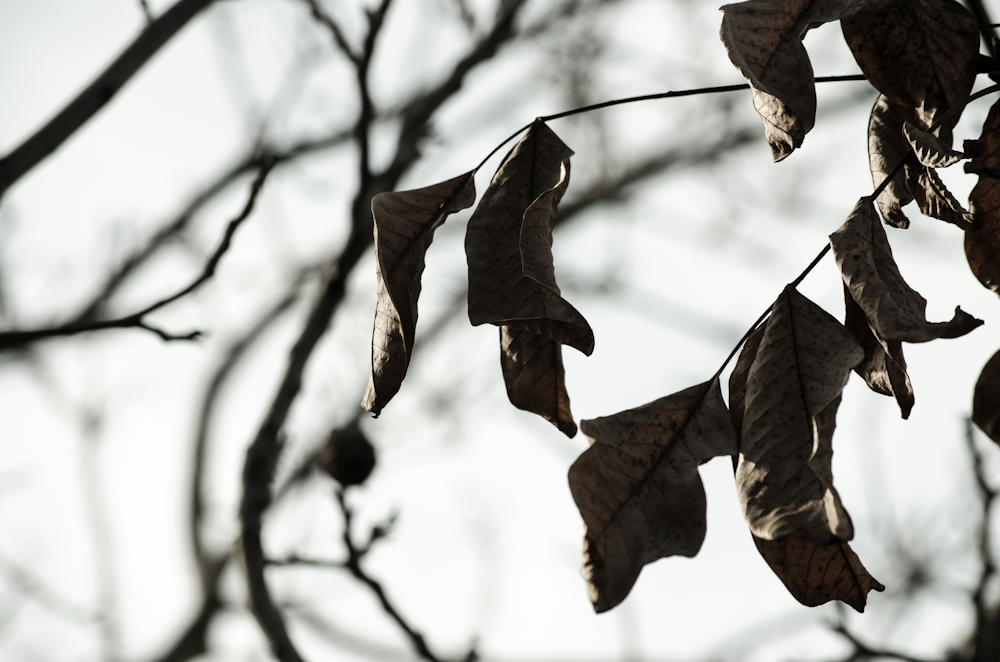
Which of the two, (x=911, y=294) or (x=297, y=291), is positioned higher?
(x=911, y=294)

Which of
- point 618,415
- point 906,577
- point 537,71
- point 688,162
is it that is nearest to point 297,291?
point 537,71

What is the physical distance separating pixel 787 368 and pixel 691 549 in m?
0.18

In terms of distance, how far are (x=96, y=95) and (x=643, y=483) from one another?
1.08m

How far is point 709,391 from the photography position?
712mm

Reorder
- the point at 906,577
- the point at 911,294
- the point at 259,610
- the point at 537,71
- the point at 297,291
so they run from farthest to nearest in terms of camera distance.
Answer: the point at 297,291 < the point at 537,71 < the point at 906,577 < the point at 259,610 < the point at 911,294

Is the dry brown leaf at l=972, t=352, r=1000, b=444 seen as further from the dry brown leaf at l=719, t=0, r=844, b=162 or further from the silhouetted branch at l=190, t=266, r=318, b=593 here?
the silhouetted branch at l=190, t=266, r=318, b=593

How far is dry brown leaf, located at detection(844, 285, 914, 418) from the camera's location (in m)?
0.61

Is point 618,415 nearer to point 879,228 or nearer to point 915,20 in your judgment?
point 879,228

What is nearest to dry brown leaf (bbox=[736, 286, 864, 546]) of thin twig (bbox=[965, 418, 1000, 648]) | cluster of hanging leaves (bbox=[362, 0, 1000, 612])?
cluster of hanging leaves (bbox=[362, 0, 1000, 612])

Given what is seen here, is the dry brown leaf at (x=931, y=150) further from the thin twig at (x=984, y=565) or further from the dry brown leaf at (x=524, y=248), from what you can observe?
the thin twig at (x=984, y=565)

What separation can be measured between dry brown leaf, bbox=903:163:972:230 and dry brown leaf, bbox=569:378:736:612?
258mm

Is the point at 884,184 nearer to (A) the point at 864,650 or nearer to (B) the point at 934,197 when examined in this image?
(B) the point at 934,197

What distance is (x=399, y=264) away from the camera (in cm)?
72

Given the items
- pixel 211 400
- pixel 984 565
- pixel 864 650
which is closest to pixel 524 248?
pixel 864 650
